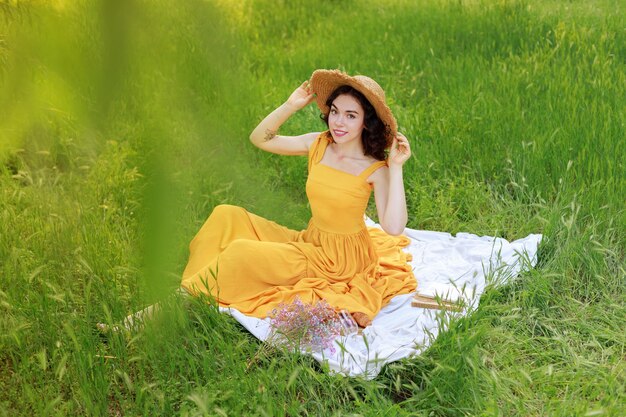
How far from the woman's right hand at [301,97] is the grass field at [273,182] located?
332mm

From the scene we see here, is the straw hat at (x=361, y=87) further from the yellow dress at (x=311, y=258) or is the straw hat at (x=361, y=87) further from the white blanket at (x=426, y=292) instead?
the white blanket at (x=426, y=292)

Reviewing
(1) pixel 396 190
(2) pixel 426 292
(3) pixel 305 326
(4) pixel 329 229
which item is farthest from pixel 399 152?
(3) pixel 305 326

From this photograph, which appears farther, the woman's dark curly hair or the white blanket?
the woman's dark curly hair

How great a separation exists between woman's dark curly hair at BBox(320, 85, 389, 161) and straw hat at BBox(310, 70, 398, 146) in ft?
0.05

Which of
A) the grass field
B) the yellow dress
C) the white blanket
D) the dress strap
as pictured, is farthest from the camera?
the dress strap

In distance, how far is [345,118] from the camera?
289cm

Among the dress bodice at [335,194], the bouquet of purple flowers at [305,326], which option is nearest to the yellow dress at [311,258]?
the dress bodice at [335,194]

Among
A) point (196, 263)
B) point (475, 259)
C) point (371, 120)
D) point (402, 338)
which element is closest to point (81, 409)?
point (196, 263)

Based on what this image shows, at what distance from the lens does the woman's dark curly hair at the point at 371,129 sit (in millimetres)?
2896

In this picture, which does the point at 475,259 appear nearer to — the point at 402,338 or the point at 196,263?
the point at 402,338

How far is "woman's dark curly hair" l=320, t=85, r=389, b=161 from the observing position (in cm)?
290

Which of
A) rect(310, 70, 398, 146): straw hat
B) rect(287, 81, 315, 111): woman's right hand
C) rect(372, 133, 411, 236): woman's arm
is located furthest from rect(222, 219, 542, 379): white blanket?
rect(287, 81, 315, 111): woman's right hand

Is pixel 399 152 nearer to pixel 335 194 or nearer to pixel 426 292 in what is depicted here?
pixel 335 194

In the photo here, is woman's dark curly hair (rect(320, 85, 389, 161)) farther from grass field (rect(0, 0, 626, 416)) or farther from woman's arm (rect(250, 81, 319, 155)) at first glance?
grass field (rect(0, 0, 626, 416))
